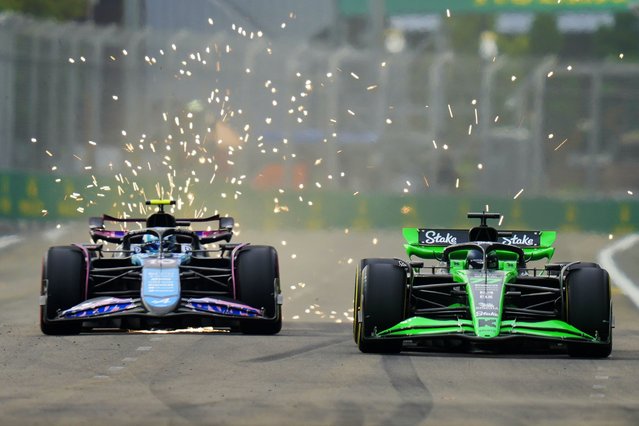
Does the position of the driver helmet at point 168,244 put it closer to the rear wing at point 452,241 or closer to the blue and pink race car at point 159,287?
the blue and pink race car at point 159,287

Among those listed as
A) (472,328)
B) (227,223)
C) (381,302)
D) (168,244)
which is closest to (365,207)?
(227,223)

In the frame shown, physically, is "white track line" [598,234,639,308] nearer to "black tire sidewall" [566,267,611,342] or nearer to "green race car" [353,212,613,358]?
"green race car" [353,212,613,358]

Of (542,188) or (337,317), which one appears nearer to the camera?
(337,317)

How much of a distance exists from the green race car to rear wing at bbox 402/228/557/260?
603mm

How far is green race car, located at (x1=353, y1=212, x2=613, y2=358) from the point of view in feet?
54.3

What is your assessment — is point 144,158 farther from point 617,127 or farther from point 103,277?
point 103,277

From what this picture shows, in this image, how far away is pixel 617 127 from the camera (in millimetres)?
49875

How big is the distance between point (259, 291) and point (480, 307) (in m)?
2.87

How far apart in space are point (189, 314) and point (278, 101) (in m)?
28.9

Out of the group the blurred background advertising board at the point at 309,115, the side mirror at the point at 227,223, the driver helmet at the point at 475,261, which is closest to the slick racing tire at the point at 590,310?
the driver helmet at the point at 475,261

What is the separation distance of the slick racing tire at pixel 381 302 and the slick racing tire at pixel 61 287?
10.0 ft

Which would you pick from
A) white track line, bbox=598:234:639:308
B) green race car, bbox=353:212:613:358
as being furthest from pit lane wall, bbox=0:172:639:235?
green race car, bbox=353:212:613:358

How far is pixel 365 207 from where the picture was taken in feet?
133

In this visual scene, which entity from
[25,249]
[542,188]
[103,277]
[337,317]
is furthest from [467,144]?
[103,277]
